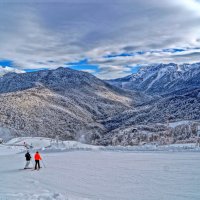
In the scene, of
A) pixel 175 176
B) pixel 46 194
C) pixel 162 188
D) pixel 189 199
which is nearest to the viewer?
pixel 189 199

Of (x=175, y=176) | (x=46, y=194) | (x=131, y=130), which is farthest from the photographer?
(x=131, y=130)

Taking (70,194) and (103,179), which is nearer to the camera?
(70,194)

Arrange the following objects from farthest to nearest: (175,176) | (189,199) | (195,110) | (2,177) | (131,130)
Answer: (195,110)
(131,130)
(2,177)
(175,176)
(189,199)

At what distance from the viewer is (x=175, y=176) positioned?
21734mm

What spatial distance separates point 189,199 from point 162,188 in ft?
9.35

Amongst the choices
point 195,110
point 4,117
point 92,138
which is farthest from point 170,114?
point 4,117

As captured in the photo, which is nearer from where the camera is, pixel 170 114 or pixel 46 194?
pixel 46 194

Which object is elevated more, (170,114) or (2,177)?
(170,114)

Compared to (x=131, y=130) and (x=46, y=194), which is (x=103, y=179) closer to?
(x=46, y=194)

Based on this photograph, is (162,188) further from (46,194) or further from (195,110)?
(195,110)

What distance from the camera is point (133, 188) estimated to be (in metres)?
18.5

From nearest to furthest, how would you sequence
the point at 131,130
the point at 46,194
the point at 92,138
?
the point at 46,194
the point at 131,130
the point at 92,138

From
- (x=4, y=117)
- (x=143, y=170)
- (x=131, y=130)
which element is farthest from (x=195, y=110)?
(x=143, y=170)

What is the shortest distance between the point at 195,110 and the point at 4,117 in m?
106
